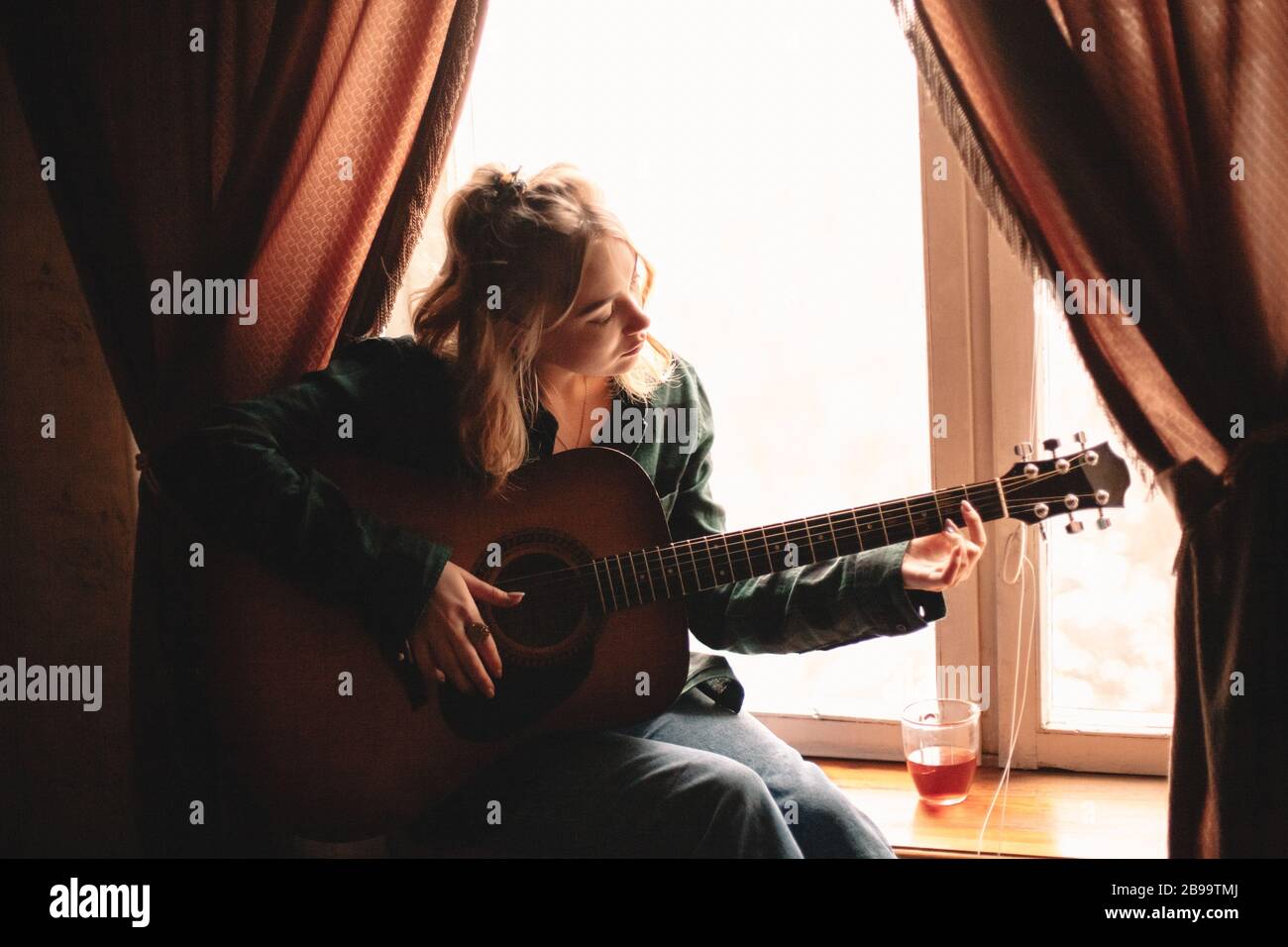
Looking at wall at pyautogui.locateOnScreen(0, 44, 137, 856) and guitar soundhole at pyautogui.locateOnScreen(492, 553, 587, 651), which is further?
wall at pyautogui.locateOnScreen(0, 44, 137, 856)

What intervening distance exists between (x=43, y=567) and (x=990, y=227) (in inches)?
65.2

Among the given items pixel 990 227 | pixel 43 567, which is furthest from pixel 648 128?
pixel 43 567

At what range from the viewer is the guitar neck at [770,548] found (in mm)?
1252

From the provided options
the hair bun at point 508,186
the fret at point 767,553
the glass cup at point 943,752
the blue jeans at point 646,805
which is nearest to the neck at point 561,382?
the hair bun at point 508,186

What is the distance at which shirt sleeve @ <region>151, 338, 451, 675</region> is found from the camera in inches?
50.9

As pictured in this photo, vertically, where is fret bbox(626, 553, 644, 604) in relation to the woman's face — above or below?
below

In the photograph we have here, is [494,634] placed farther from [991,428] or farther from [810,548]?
[991,428]

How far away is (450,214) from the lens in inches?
56.1

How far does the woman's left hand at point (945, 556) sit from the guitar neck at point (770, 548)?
0.06 feet

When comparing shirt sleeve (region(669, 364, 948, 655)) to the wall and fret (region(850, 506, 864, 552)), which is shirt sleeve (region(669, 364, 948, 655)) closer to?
fret (region(850, 506, 864, 552))

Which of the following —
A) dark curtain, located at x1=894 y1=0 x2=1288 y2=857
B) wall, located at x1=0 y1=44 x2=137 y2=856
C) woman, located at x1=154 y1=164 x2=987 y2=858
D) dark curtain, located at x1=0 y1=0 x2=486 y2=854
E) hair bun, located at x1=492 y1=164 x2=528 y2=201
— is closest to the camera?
dark curtain, located at x1=894 y1=0 x2=1288 y2=857

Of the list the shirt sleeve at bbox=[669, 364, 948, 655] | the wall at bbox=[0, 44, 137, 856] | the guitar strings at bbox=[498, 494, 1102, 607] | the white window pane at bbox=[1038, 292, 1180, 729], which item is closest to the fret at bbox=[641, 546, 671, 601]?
the guitar strings at bbox=[498, 494, 1102, 607]

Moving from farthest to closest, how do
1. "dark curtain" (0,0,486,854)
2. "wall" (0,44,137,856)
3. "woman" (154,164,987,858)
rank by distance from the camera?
"wall" (0,44,137,856) < "dark curtain" (0,0,486,854) < "woman" (154,164,987,858)

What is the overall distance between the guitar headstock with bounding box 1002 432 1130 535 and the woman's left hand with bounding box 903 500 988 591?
0.05 meters
